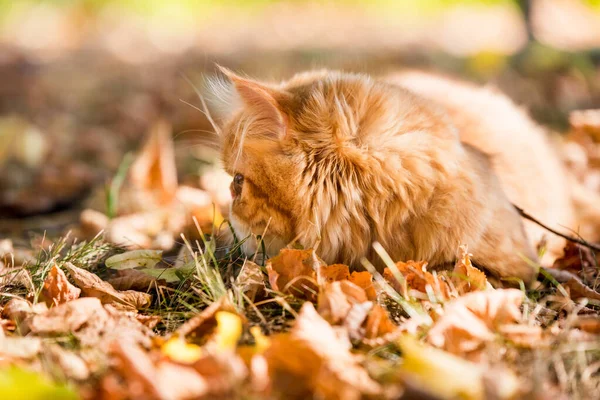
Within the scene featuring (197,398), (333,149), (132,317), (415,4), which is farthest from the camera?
(415,4)

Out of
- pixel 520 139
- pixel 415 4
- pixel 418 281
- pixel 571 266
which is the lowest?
pixel 571 266

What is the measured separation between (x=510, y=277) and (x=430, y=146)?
1.71ft

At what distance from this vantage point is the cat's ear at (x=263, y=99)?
5.58ft

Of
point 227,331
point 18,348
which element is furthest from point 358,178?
point 18,348

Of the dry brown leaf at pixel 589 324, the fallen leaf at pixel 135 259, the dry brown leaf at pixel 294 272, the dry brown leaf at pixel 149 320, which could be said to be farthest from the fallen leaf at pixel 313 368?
the fallen leaf at pixel 135 259

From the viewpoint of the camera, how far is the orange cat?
177cm

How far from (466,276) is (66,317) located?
1117 millimetres

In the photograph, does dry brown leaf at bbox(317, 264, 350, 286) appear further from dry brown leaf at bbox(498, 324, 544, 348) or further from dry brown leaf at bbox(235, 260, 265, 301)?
dry brown leaf at bbox(498, 324, 544, 348)

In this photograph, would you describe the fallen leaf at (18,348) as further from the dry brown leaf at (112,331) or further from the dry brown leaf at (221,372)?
the dry brown leaf at (221,372)

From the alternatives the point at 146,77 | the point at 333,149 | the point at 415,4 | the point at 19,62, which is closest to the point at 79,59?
the point at 19,62

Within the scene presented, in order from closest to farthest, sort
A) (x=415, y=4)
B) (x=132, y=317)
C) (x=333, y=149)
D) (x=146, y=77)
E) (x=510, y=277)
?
(x=132, y=317) < (x=333, y=149) < (x=510, y=277) < (x=146, y=77) < (x=415, y=4)

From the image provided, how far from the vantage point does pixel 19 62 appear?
615cm

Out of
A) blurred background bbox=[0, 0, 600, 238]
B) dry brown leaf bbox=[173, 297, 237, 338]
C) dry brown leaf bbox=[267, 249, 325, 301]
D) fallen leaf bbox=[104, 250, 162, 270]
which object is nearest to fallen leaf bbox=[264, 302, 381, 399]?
dry brown leaf bbox=[173, 297, 237, 338]

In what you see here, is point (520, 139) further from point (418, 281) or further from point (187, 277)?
point (187, 277)
